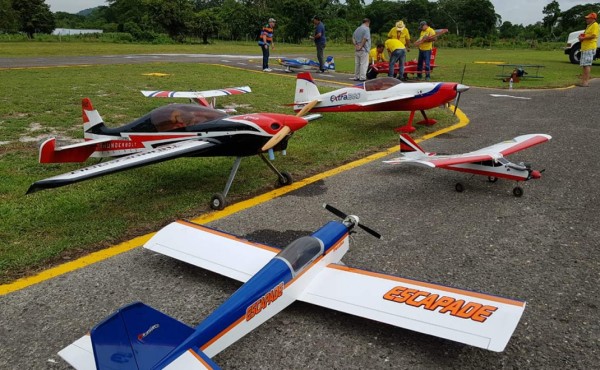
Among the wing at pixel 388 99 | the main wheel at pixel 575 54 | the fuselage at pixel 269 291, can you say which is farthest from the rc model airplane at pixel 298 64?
the fuselage at pixel 269 291

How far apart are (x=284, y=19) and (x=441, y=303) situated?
242 ft

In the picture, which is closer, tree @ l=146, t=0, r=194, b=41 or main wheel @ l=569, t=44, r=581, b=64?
main wheel @ l=569, t=44, r=581, b=64

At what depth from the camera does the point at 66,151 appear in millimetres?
6074

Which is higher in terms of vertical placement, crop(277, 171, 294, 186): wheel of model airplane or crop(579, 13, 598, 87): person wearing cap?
crop(579, 13, 598, 87): person wearing cap

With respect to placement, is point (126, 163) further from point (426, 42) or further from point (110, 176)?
point (426, 42)

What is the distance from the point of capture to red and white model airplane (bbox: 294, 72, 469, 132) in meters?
9.88

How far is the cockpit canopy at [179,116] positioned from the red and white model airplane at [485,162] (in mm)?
2733

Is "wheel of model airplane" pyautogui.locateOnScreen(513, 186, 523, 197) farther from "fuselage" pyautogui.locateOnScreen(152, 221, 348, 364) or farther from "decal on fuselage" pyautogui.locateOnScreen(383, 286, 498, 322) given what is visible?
"decal on fuselage" pyautogui.locateOnScreen(383, 286, 498, 322)

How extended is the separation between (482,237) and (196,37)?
68234 millimetres

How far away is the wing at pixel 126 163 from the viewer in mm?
4082

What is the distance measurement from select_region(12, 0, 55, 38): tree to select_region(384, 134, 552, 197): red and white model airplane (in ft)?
273

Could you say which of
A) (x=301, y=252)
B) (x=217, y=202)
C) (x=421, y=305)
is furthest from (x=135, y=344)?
(x=217, y=202)

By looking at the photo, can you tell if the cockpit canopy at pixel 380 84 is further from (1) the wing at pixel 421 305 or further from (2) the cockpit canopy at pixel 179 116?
(1) the wing at pixel 421 305

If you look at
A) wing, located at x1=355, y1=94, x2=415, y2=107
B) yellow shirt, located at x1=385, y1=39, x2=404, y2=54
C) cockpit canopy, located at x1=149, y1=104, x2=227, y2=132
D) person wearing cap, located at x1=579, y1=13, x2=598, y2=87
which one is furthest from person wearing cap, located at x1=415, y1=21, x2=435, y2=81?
cockpit canopy, located at x1=149, y1=104, x2=227, y2=132
